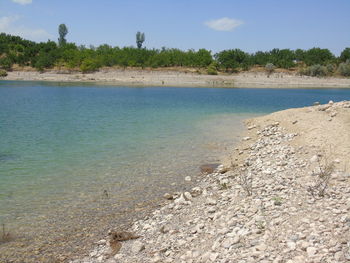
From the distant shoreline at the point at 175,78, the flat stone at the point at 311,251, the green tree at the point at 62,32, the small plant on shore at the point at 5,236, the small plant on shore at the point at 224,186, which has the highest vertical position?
the green tree at the point at 62,32

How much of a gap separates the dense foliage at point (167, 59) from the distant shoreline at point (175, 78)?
6.26 meters

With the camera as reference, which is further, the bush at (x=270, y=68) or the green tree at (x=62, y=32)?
the green tree at (x=62, y=32)

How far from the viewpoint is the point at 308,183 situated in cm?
959

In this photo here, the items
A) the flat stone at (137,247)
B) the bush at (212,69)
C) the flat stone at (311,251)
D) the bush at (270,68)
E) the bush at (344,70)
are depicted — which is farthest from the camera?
the bush at (270,68)

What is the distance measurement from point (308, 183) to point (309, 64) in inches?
Result: 4687

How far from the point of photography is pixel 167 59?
12006cm

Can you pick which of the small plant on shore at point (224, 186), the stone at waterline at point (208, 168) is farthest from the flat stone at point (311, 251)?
the stone at waterline at point (208, 168)

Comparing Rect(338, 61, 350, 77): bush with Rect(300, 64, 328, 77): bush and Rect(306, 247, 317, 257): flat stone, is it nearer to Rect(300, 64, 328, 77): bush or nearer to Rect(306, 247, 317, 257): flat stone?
Rect(300, 64, 328, 77): bush

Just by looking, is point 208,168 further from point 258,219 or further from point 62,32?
point 62,32

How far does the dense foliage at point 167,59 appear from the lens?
114438mm

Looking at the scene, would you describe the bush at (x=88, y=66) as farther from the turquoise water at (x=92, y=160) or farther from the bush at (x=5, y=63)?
the turquoise water at (x=92, y=160)

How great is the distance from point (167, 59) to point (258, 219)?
380 ft

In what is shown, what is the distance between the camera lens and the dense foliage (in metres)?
114

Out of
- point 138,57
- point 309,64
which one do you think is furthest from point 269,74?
point 138,57
